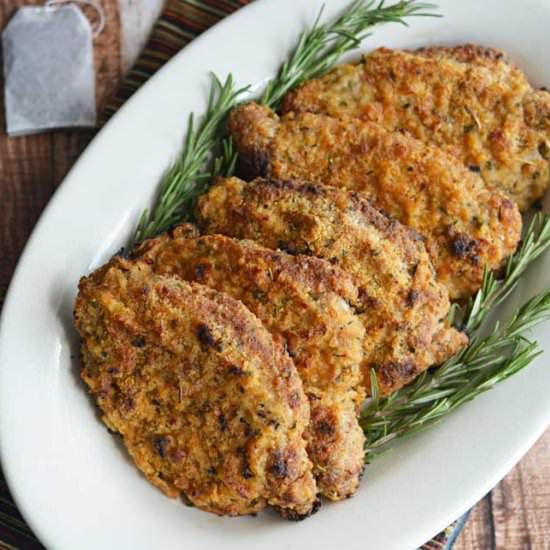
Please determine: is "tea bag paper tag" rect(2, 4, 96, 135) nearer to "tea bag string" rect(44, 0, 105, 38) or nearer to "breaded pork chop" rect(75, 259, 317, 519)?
"tea bag string" rect(44, 0, 105, 38)

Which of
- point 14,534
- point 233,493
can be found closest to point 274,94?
point 233,493

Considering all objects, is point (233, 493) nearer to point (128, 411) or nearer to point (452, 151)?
point (128, 411)

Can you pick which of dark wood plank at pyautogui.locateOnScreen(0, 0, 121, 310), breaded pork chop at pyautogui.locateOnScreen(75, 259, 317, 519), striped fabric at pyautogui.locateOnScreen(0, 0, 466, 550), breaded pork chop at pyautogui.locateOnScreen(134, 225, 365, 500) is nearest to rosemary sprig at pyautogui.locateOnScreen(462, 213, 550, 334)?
breaded pork chop at pyautogui.locateOnScreen(134, 225, 365, 500)

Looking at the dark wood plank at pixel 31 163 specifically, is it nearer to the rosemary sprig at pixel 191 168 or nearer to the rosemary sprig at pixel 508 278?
the rosemary sprig at pixel 191 168

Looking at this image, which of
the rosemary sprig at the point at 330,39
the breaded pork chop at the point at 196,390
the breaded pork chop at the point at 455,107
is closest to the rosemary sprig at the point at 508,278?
the breaded pork chop at the point at 455,107

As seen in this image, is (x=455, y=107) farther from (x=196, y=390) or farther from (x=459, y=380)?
(x=196, y=390)

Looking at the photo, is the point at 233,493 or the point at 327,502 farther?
the point at 327,502

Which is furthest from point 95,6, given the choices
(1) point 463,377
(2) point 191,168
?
(1) point 463,377

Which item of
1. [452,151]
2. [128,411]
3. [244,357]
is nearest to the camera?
[244,357]
